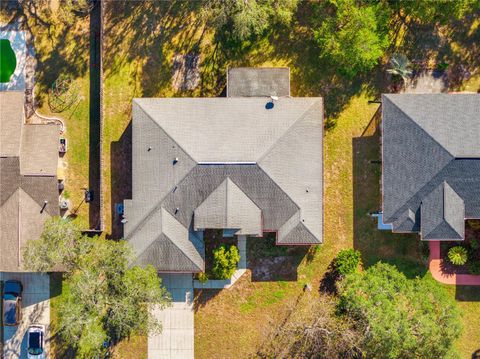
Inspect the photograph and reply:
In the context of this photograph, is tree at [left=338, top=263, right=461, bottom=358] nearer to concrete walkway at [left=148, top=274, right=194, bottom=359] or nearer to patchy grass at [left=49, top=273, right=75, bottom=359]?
concrete walkway at [left=148, top=274, right=194, bottom=359]

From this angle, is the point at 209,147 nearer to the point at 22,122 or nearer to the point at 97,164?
the point at 97,164

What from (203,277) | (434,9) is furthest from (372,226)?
(434,9)

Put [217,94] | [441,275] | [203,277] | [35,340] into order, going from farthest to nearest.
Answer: [217,94] < [35,340] < [441,275] < [203,277]

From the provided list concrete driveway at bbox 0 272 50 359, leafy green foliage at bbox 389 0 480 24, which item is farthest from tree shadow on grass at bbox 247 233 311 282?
leafy green foliage at bbox 389 0 480 24

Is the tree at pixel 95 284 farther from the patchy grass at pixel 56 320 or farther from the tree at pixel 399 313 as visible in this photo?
the tree at pixel 399 313

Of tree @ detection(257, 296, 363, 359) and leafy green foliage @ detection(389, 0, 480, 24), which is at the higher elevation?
leafy green foliage @ detection(389, 0, 480, 24)

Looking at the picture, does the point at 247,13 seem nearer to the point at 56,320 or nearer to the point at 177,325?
the point at 177,325

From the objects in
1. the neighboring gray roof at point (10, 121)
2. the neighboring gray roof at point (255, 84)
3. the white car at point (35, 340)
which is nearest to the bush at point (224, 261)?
the neighboring gray roof at point (255, 84)
